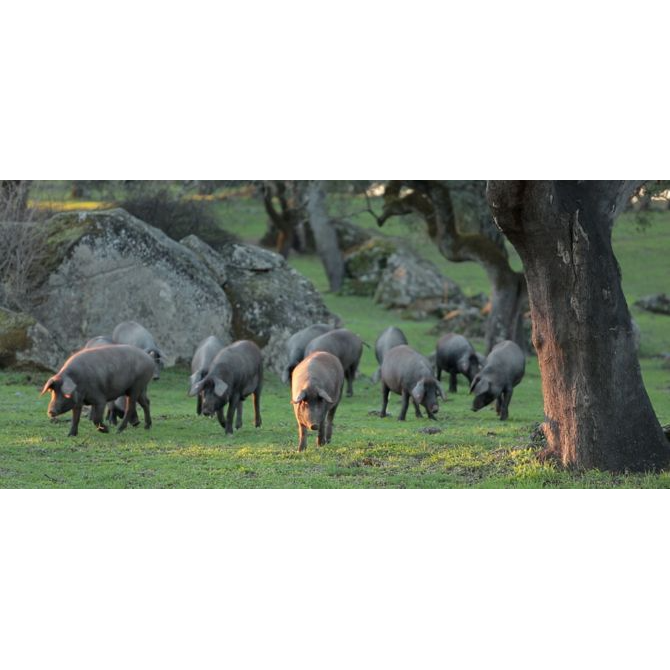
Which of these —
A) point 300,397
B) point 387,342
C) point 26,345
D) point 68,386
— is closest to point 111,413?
point 68,386

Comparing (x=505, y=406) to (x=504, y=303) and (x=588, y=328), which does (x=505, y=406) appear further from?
(x=504, y=303)

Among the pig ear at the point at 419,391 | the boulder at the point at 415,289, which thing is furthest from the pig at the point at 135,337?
the boulder at the point at 415,289

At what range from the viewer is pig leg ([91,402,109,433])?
16.1 meters

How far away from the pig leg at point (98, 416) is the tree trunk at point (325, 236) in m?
25.2

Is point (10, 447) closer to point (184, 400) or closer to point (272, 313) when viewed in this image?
point (184, 400)

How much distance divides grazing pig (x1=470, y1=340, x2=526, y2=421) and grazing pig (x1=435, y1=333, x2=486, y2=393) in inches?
142

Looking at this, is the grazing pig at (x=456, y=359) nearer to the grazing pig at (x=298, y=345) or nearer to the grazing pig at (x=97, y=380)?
the grazing pig at (x=298, y=345)

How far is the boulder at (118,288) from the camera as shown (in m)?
23.3

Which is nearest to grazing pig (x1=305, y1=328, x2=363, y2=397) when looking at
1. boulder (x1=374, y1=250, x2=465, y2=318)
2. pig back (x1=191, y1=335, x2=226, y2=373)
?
pig back (x1=191, y1=335, x2=226, y2=373)

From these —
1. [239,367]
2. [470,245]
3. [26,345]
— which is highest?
[470,245]

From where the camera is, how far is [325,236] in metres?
41.1

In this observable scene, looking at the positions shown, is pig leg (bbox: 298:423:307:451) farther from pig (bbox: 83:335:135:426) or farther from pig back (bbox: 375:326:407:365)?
pig back (bbox: 375:326:407:365)

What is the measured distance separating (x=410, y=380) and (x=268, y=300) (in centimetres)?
758
